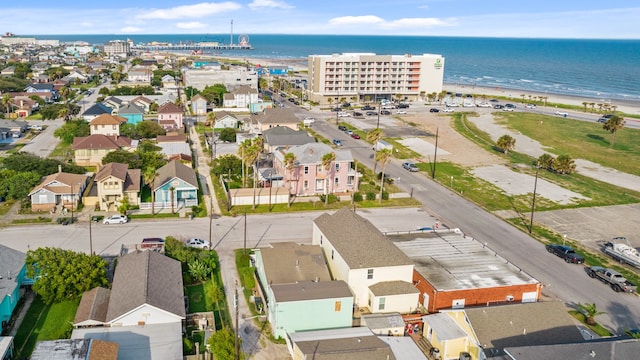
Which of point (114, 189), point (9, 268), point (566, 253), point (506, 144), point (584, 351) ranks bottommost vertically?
point (9, 268)

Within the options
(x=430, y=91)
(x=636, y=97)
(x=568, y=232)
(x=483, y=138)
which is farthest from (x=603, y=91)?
(x=568, y=232)

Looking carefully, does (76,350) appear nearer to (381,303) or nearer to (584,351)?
(381,303)

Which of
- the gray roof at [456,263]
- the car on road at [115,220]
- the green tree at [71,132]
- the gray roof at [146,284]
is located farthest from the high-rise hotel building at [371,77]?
the gray roof at [146,284]

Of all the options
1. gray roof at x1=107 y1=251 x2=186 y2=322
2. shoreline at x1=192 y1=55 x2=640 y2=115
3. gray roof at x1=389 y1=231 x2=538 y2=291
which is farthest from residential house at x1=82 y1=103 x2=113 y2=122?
shoreline at x1=192 y1=55 x2=640 y2=115

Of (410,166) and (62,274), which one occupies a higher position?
(410,166)

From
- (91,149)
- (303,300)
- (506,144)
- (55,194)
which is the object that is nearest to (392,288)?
(303,300)

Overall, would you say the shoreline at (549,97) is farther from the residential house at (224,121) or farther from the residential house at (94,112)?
the residential house at (94,112)

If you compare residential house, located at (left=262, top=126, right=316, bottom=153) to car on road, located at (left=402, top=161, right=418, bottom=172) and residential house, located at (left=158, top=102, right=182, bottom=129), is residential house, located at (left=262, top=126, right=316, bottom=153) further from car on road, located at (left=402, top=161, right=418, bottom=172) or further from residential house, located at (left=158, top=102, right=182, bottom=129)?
residential house, located at (left=158, top=102, right=182, bottom=129)
